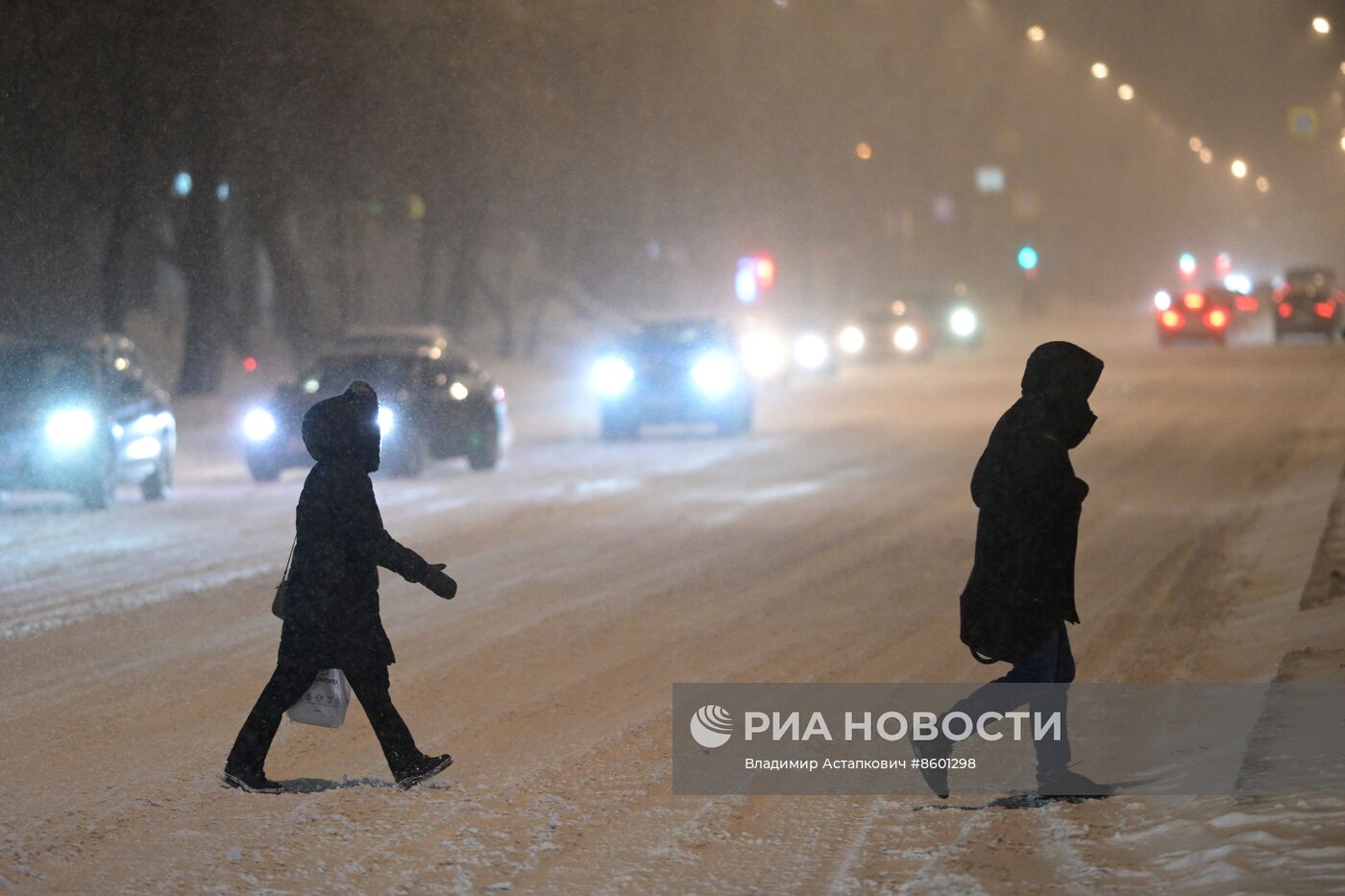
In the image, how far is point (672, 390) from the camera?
26.7m

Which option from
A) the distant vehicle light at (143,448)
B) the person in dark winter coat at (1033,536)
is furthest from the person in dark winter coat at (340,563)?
the distant vehicle light at (143,448)

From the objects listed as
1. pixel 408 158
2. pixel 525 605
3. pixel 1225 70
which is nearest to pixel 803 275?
pixel 408 158

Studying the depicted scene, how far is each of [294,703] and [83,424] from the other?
39.9ft

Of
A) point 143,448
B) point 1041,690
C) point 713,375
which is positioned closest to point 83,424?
point 143,448

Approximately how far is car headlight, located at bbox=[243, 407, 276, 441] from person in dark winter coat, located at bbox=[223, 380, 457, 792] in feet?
48.3

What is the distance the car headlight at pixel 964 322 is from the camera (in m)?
57.9

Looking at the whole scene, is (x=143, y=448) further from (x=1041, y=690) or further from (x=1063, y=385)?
(x=1063, y=385)

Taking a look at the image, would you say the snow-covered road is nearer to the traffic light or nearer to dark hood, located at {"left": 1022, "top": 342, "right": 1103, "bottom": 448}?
dark hood, located at {"left": 1022, "top": 342, "right": 1103, "bottom": 448}

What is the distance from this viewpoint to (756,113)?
44.9 m

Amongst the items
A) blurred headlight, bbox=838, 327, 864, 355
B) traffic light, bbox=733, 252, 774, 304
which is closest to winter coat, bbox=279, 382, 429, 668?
traffic light, bbox=733, 252, 774, 304

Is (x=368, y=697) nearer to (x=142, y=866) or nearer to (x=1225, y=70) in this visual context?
(x=142, y=866)

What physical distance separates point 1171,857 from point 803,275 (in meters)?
53.9

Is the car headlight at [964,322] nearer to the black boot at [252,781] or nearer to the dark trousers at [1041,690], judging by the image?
the dark trousers at [1041,690]
